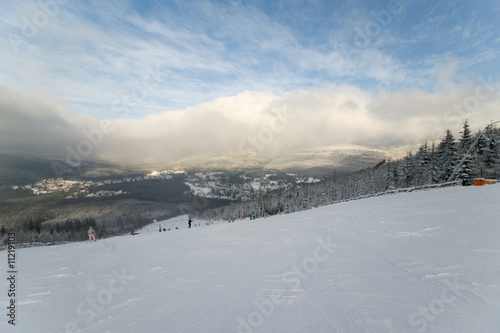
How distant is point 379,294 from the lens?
15.4ft

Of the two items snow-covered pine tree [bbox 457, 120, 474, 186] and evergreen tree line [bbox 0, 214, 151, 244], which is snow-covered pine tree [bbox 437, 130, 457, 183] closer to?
snow-covered pine tree [bbox 457, 120, 474, 186]

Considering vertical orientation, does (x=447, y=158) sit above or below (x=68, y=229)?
above

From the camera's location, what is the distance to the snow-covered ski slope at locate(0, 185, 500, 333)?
4.07 meters

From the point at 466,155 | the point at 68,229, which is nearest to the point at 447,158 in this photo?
the point at 466,155

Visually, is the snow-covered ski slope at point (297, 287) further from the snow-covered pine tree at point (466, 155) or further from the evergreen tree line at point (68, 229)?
the snow-covered pine tree at point (466, 155)

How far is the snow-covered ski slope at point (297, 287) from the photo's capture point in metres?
4.07

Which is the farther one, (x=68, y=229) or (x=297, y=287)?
(x=68, y=229)

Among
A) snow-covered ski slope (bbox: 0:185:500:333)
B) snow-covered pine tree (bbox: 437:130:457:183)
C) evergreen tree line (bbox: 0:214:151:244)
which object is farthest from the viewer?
evergreen tree line (bbox: 0:214:151:244)

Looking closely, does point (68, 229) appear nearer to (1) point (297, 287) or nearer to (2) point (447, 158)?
(1) point (297, 287)

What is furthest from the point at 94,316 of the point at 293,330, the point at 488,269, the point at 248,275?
the point at 488,269

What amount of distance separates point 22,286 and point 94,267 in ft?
6.94

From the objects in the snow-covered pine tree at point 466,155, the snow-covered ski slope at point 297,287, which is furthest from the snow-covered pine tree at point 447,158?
the snow-covered ski slope at point 297,287

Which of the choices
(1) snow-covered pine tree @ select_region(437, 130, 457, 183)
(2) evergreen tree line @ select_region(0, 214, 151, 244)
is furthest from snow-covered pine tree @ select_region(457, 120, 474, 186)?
(2) evergreen tree line @ select_region(0, 214, 151, 244)

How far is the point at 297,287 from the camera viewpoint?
566cm
